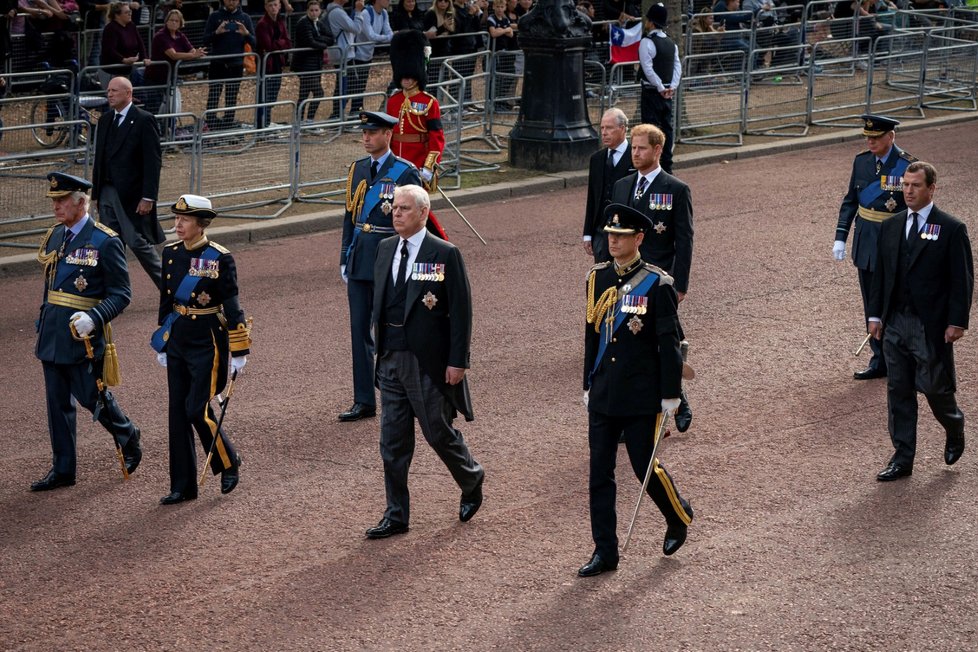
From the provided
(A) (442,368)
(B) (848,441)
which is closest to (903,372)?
(B) (848,441)

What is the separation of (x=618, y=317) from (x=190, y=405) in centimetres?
259

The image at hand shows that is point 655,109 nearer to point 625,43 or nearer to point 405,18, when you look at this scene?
point 625,43

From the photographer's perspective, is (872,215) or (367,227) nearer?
(367,227)

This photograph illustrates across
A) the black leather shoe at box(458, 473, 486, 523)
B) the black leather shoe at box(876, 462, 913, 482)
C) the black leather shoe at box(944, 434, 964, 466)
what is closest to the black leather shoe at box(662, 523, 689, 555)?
the black leather shoe at box(458, 473, 486, 523)

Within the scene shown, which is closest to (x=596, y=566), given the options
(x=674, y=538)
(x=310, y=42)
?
(x=674, y=538)

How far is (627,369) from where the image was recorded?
6.98 m

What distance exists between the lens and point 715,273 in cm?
1331

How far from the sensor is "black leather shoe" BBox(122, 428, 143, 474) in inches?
338

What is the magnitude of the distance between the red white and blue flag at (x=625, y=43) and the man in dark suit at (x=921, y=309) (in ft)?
40.9

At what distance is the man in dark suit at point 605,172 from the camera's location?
33.0 feet

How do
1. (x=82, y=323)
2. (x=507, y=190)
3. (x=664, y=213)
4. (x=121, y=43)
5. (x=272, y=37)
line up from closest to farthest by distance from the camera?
1. (x=82, y=323)
2. (x=664, y=213)
3. (x=507, y=190)
4. (x=121, y=43)
5. (x=272, y=37)

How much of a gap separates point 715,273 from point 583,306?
5.67 feet

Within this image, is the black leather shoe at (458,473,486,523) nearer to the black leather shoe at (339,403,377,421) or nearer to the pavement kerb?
the black leather shoe at (339,403,377,421)

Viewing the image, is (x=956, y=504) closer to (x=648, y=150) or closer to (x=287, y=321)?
(x=648, y=150)
